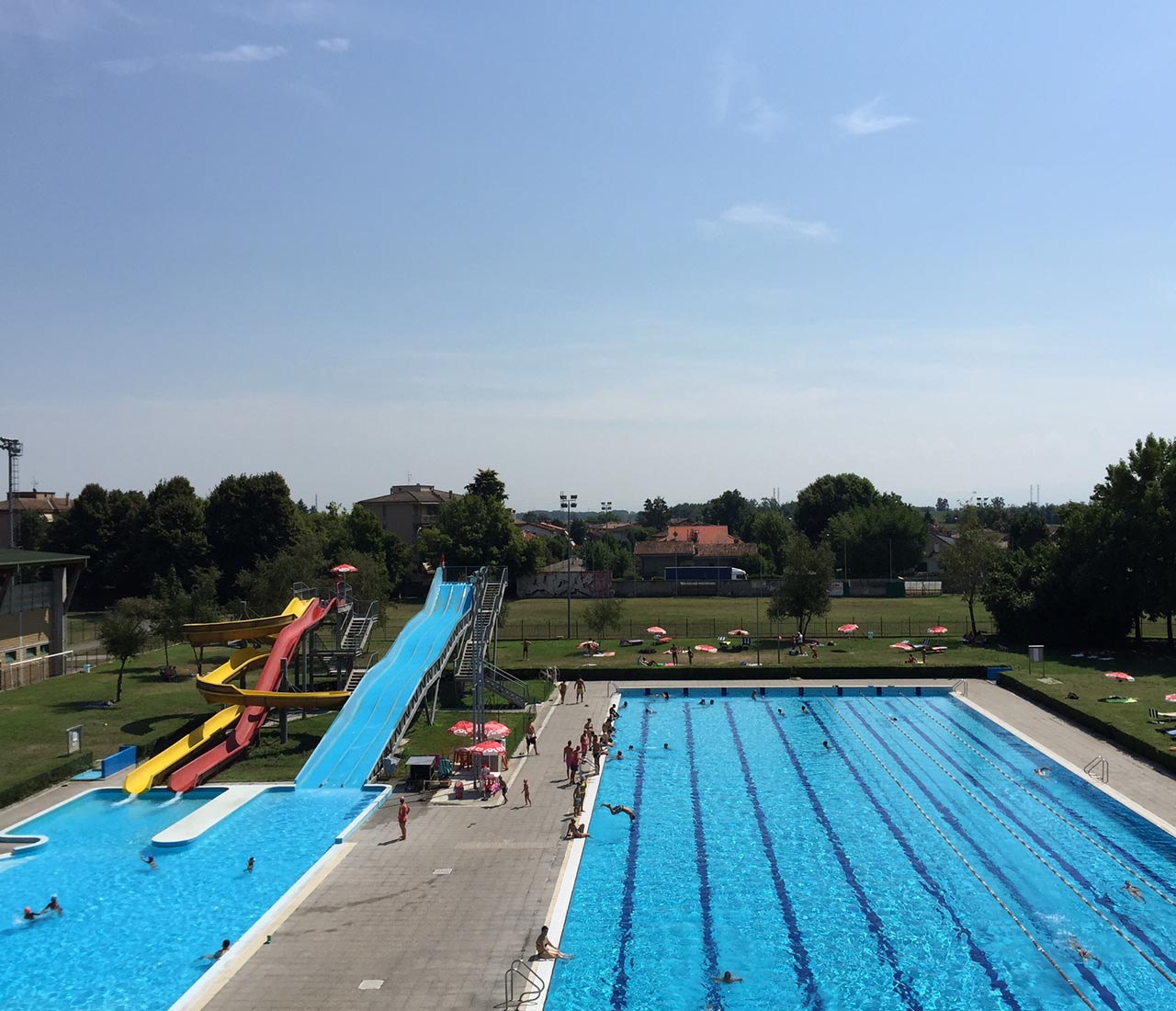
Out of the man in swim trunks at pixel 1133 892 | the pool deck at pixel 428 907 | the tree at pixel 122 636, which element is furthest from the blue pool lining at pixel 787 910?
the tree at pixel 122 636

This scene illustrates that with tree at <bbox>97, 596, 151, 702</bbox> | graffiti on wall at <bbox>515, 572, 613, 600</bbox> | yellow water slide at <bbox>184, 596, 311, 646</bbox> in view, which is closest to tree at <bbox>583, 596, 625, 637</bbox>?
yellow water slide at <bbox>184, 596, 311, 646</bbox>

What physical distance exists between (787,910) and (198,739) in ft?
61.9

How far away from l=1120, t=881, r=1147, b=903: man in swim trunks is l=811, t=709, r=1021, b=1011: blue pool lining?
3.64 m

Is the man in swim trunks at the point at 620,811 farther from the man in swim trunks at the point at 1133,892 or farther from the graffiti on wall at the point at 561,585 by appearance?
the graffiti on wall at the point at 561,585

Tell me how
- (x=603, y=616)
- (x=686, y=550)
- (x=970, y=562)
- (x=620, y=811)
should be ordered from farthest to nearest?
1. (x=686, y=550)
2. (x=970, y=562)
3. (x=603, y=616)
4. (x=620, y=811)

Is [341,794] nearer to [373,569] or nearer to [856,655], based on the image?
[373,569]

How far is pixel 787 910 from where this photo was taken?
18891mm

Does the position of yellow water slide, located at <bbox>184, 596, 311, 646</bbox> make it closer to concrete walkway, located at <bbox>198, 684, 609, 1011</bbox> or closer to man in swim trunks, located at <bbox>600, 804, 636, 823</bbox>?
concrete walkway, located at <bbox>198, 684, 609, 1011</bbox>

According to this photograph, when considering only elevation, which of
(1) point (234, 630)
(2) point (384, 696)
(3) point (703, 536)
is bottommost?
(2) point (384, 696)

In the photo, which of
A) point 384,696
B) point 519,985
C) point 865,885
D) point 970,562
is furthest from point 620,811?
point 970,562

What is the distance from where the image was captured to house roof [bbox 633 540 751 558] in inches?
3984

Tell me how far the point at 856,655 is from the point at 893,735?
14771 millimetres

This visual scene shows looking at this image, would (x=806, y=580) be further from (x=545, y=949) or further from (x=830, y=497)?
(x=830, y=497)

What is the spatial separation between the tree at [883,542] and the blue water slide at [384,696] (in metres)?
62.9
